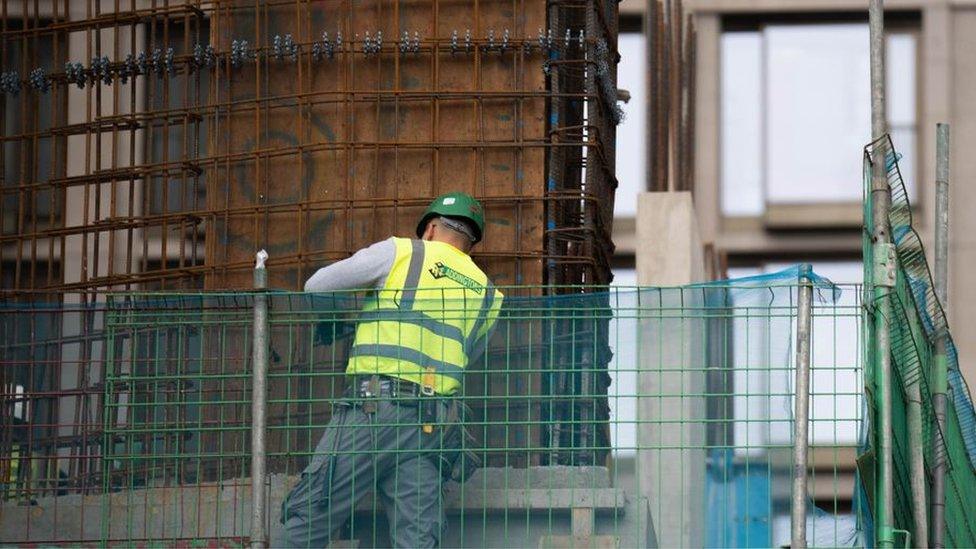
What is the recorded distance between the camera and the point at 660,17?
2045cm

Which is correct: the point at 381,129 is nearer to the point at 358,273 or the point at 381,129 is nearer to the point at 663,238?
the point at 358,273

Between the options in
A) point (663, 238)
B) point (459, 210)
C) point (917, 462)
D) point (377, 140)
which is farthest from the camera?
point (663, 238)

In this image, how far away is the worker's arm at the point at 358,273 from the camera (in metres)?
11.0

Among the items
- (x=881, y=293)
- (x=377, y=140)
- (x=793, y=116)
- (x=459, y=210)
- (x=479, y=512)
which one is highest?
(x=793, y=116)

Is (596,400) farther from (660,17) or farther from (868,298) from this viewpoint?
(660,17)

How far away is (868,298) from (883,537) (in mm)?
1164

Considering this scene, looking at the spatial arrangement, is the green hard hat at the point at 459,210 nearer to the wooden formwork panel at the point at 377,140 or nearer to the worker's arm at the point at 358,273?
the worker's arm at the point at 358,273

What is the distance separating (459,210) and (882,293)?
2368 millimetres

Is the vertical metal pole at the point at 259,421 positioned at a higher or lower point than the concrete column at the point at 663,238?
lower

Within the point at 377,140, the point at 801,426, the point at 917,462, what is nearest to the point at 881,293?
the point at 801,426

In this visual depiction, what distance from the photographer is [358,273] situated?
1096 cm

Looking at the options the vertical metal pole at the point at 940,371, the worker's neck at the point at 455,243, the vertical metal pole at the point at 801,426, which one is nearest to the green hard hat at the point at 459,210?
the worker's neck at the point at 455,243

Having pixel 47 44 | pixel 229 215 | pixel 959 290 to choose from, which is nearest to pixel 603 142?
pixel 229 215

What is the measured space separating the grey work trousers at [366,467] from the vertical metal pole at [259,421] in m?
0.28
